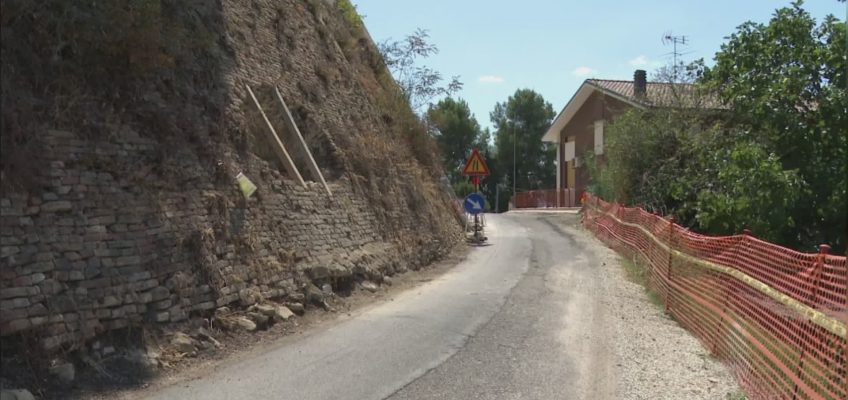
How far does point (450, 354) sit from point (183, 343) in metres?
2.84

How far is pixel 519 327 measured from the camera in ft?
28.7

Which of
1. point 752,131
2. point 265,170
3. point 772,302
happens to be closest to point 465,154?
point 752,131

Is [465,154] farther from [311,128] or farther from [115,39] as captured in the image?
[115,39]

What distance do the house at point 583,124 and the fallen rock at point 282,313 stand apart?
2239cm

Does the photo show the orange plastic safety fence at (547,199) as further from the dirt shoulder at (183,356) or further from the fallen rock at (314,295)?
the dirt shoulder at (183,356)

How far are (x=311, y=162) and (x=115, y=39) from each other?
5.26 metres

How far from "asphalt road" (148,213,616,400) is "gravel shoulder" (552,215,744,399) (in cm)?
18

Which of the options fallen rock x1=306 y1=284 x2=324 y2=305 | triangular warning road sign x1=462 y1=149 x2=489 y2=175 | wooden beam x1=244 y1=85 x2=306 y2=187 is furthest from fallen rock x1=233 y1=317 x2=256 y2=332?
triangular warning road sign x1=462 y1=149 x2=489 y2=175

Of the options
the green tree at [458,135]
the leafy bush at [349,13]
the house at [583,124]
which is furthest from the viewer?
the green tree at [458,135]

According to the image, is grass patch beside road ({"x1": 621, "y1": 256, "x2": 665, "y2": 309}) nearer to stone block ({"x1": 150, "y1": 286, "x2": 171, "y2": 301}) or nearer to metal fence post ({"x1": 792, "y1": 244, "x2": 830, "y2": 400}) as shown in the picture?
metal fence post ({"x1": 792, "y1": 244, "x2": 830, "y2": 400})

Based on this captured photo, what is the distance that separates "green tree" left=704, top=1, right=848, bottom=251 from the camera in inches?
526

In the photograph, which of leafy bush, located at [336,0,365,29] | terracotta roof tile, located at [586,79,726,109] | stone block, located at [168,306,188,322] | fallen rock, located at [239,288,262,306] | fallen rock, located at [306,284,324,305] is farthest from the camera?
leafy bush, located at [336,0,365,29]

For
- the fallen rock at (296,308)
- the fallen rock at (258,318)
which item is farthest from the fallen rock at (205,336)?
the fallen rock at (296,308)

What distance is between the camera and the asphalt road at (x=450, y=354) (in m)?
6.06
